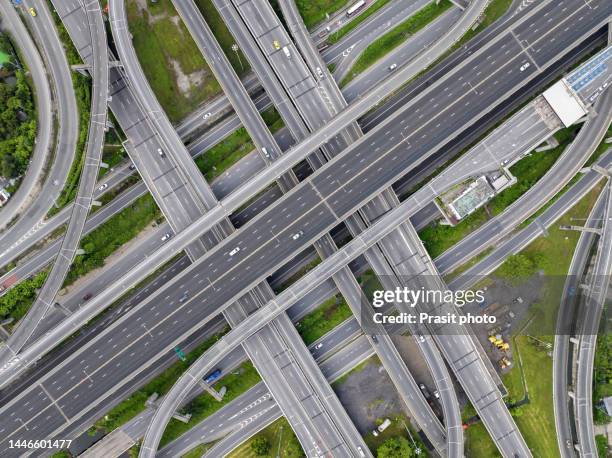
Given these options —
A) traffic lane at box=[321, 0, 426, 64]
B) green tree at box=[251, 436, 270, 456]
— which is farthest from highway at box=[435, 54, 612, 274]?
green tree at box=[251, 436, 270, 456]

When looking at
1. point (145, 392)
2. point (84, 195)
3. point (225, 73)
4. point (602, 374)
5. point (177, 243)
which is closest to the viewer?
point (177, 243)

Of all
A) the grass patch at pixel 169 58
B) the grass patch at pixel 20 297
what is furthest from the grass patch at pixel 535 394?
the grass patch at pixel 20 297

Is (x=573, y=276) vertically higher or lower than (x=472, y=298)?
lower

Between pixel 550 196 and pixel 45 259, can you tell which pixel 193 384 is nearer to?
pixel 45 259

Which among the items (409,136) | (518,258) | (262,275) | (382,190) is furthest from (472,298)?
(262,275)

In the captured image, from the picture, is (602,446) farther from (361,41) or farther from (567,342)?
(361,41)

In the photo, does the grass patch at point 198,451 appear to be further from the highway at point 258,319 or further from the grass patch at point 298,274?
the grass patch at point 298,274

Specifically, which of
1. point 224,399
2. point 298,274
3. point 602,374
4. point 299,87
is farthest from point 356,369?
point 299,87
